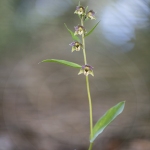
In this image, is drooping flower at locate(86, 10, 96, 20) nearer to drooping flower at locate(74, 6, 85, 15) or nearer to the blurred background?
drooping flower at locate(74, 6, 85, 15)

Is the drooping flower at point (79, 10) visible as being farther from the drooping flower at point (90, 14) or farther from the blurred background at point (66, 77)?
the blurred background at point (66, 77)

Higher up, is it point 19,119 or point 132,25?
point 132,25

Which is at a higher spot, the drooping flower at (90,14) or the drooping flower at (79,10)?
the drooping flower at (79,10)

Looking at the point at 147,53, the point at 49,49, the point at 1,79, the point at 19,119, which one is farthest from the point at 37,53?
the point at 147,53

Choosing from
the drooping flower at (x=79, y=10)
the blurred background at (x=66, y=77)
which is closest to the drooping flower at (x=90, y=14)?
the drooping flower at (x=79, y=10)

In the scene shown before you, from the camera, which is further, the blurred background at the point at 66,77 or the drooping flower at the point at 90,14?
the blurred background at the point at 66,77

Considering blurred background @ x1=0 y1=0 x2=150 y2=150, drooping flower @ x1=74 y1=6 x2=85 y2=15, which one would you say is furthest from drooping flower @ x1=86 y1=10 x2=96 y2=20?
blurred background @ x1=0 y1=0 x2=150 y2=150

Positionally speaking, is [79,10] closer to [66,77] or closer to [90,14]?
[90,14]

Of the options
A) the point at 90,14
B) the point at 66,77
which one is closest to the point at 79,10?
the point at 90,14

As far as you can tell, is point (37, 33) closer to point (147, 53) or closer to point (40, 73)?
point (40, 73)
